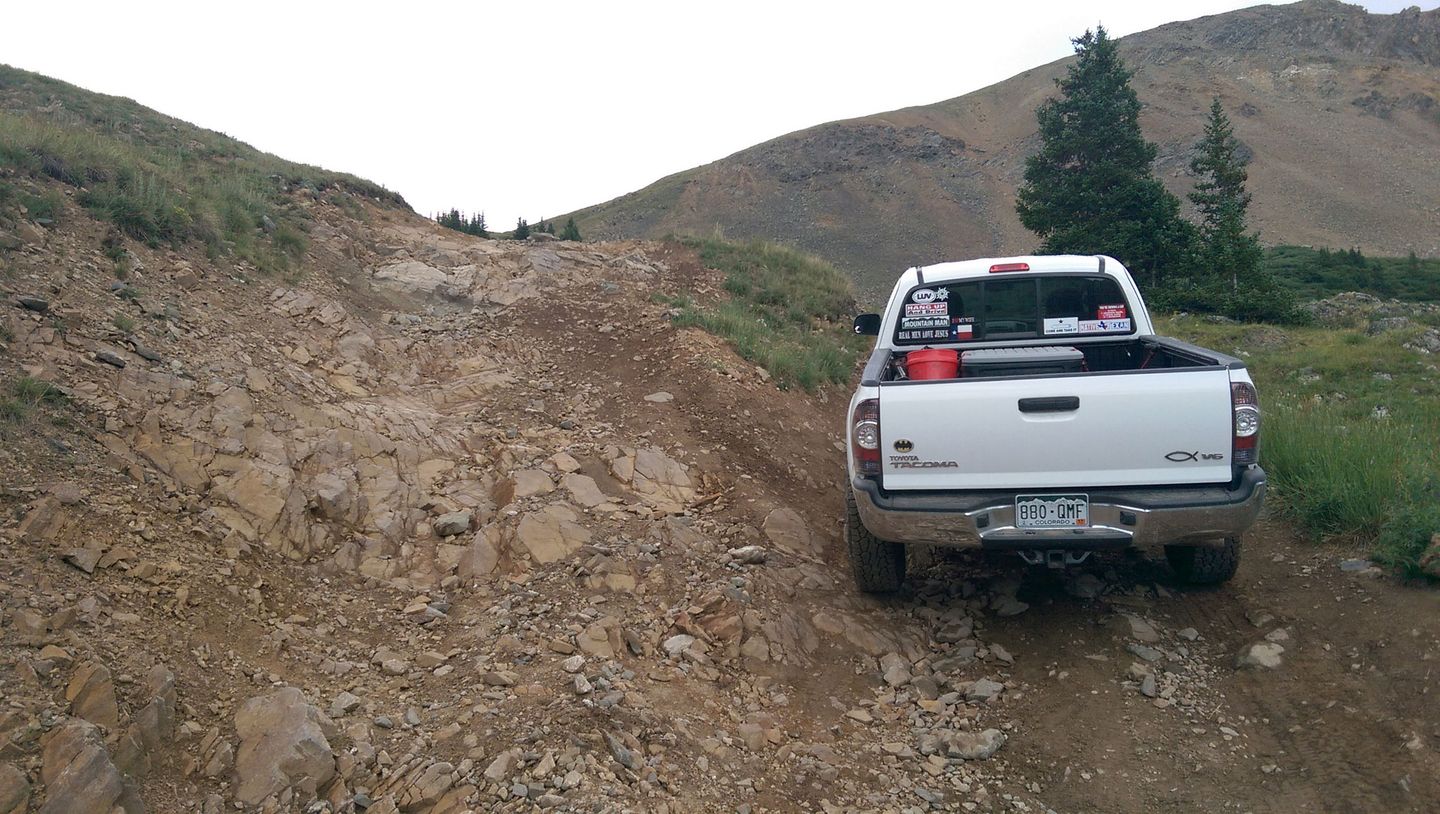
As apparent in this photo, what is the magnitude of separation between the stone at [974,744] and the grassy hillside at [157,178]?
24.1ft

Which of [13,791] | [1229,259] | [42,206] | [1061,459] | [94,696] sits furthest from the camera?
[1229,259]

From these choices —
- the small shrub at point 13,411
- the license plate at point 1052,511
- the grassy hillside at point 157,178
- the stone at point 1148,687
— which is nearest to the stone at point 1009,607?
the stone at point 1148,687

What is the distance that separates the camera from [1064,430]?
4414 mm

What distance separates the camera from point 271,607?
4.63 m

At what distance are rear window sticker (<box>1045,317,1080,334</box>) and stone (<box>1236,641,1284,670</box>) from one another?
7.60 ft

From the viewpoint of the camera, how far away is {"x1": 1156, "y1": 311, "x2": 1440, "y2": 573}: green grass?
206 inches

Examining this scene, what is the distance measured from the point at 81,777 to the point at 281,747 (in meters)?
0.67

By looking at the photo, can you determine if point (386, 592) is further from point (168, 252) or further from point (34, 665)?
point (168, 252)

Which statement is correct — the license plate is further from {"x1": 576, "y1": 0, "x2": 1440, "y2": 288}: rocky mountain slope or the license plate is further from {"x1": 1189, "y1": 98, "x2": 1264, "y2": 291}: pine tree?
{"x1": 576, "y1": 0, "x2": 1440, "y2": 288}: rocky mountain slope

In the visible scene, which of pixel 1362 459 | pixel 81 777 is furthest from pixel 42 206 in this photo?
pixel 1362 459

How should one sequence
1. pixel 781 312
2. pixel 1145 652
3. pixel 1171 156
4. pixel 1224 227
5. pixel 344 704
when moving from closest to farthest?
pixel 344 704 → pixel 1145 652 → pixel 781 312 → pixel 1224 227 → pixel 1171 156

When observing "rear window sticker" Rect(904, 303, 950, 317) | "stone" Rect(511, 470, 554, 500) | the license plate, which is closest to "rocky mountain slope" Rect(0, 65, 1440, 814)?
"stone" Rect(511, 470, 554, 500)

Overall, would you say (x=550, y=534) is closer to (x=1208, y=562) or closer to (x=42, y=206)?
(x=1208, y=562)

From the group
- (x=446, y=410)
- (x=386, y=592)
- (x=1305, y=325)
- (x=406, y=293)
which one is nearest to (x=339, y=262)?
(x=406, y=293)
